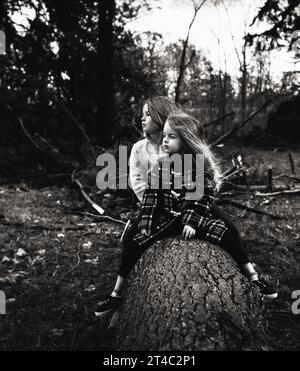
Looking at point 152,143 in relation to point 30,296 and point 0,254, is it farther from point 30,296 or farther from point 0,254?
point 0,254

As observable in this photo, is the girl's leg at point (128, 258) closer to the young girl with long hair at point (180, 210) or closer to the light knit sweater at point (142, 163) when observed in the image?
the young girl with long hair at point (180, 210)

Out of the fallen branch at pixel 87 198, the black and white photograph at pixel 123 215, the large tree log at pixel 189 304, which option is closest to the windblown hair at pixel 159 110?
the black and white photograph at pixel 123 215

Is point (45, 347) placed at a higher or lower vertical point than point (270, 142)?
lower

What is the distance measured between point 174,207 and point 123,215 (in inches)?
110

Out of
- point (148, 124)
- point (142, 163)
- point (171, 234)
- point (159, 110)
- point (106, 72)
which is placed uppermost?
point (106, 72)

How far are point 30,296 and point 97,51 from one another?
735cm

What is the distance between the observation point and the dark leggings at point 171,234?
295cm

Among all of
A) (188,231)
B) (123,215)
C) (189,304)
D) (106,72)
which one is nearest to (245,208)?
(123,215)

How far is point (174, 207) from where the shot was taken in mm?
3012

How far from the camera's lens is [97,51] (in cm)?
937

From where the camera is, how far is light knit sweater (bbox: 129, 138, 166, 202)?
3441 millimetres

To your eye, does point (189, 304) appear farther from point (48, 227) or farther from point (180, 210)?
point (48, 227)

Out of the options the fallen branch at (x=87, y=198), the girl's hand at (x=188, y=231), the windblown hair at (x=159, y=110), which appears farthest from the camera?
the fallen branch at (x=87, y=198)
